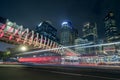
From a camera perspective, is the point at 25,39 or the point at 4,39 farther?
the point at 25,39

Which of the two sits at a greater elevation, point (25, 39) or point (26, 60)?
point (25, 39)

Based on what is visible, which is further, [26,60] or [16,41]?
[16,41]

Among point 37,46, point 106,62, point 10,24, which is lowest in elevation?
point 106,62

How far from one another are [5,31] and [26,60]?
13.1 meters

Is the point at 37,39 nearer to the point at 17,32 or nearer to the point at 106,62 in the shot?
the point at 17,32

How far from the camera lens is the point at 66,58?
163 ft

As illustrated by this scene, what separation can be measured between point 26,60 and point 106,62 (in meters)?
35.1

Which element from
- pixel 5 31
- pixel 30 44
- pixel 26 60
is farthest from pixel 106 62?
pixel 30 44

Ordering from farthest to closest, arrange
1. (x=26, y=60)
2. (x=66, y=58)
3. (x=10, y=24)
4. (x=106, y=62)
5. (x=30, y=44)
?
1. (x=30, y=44)
2. (x=10, y=24)
3. (x=26, y=60)
4. (x=66, y=58)
5. (x=106, y=62)

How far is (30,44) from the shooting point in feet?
296

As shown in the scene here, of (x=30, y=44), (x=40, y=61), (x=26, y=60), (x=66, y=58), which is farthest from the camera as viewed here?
(x=30, y=44)

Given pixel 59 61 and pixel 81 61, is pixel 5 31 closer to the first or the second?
pixel 59 61

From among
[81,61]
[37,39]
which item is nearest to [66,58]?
[81,61]

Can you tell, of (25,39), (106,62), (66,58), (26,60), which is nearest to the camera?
(106,62)
